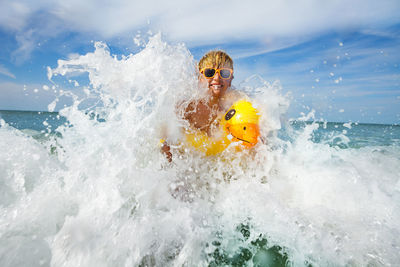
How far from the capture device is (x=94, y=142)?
290 centimetres

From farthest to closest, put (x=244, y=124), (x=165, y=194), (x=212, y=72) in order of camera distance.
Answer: (x=212, y=72) < (x=244, y=124) < (x=165, y=194)

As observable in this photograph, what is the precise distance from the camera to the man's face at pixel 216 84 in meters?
3.68

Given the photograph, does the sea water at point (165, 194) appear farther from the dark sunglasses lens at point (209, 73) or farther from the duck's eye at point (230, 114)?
the duck's eye at point (230, 114)

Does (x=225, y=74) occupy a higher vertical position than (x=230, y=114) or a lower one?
→ higher

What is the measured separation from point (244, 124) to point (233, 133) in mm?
220

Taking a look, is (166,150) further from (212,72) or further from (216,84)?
(212,72)

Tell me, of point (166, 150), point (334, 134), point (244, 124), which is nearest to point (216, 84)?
point (244, 124)

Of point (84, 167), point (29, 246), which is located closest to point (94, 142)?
point (84, 167)

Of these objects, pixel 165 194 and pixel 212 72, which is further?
pixel 212 72

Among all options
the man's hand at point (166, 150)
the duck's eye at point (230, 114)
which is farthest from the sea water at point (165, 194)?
the duck's eye at point (230, 114)

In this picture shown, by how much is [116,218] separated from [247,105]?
2.27 meters

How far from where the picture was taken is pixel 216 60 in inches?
146

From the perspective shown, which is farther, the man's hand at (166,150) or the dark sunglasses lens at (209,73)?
the dark sunglasses lens at (209,73)

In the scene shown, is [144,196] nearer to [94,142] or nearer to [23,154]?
[94,142]
